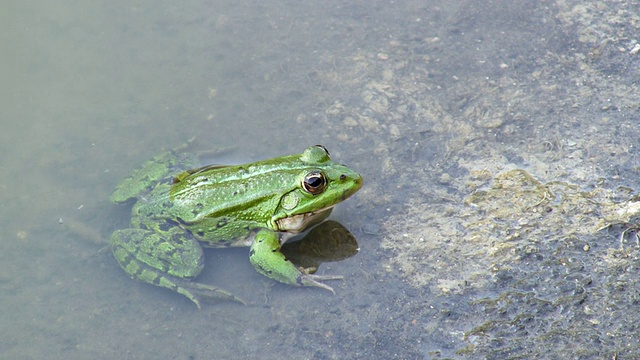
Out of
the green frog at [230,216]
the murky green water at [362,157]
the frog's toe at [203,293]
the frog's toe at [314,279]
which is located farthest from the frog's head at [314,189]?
the frog's toe at [203,293]

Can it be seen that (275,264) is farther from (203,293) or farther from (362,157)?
(362,157)

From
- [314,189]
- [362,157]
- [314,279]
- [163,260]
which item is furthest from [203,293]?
[362,157]

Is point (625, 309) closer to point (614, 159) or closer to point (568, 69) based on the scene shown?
point (614, 159)

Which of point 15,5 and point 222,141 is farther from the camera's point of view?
point 15,5

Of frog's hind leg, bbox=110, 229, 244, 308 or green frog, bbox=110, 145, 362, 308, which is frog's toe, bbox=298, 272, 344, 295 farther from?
frog's hind leg, bbox=110, 229, 244, 308

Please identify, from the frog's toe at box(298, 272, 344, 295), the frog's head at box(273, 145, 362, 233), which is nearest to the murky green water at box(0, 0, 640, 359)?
the frog's toe at box(298, 272, 344, 295)

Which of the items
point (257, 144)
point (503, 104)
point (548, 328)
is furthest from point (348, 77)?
point (548, 328)
